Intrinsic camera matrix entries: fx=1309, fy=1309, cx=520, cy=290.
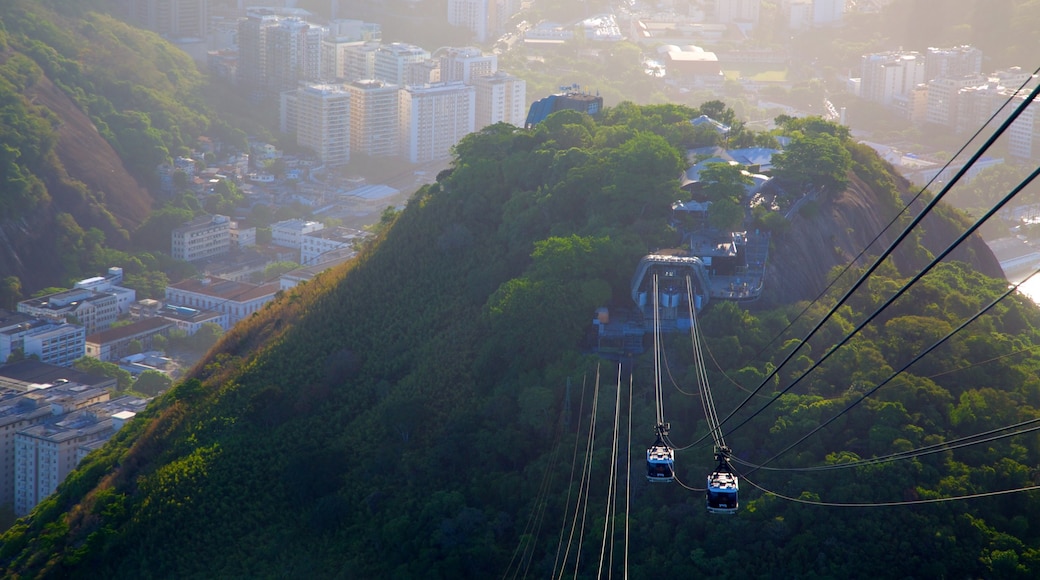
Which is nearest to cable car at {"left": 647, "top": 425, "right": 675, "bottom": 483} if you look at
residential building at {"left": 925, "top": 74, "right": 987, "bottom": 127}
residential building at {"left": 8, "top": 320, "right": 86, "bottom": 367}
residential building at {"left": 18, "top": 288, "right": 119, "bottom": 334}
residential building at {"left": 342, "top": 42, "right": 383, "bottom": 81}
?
residential building at {"left": 8, "top": 320, "right": 86, "bottom": 367}

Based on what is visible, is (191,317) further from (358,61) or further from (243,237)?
(358,61)

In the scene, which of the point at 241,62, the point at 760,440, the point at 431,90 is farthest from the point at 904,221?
the point at 241,62

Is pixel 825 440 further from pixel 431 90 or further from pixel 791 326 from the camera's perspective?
pixel 431 90

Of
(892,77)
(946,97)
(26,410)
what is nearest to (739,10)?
(892,77)

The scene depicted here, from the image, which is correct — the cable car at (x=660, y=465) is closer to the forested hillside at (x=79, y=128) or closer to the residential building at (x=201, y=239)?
the forested hillside at (x=79, y=128)

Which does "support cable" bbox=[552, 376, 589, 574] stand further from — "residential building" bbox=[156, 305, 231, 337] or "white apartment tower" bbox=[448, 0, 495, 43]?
"white apartment tower" bbox=[448, 0, 495, 43]

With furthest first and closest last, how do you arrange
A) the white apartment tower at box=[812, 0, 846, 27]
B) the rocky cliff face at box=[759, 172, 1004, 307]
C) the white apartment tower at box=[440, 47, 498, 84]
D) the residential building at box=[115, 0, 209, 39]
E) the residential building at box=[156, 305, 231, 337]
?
the white apartment tower at box=[812, 0, 846, 27], the residential building at box=[115, 0, 209, 39], the white apartment tower at box=[440, 47, 498, 84], the residential building at box=[156, 305, 231, 337], the rocky cliff face at box=[759, 172, 1004, 307]
